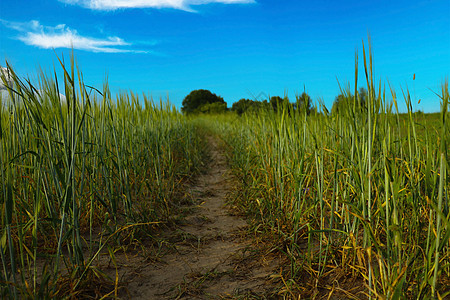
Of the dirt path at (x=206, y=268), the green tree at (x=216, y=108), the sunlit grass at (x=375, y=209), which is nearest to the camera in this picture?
the sunlit grass at (x=375, y=209)

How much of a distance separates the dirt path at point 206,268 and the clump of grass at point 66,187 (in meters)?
0.24

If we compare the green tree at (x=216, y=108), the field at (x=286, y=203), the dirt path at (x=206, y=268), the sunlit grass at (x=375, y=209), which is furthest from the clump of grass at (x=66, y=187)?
the green tree at (x=216, y=108)

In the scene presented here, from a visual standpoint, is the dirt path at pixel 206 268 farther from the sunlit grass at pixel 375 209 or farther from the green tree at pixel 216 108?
the green tree at pixel 216 108

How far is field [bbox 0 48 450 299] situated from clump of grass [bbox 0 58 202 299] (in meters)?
0.01

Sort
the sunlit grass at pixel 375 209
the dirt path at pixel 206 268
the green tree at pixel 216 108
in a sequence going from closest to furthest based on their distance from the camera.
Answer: the sunlit grass at pixel 375 209 < the dirt path at pixel 206 268 < the green tree at pixel 216 108

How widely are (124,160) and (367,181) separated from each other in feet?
5.07

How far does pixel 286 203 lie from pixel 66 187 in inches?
49.7

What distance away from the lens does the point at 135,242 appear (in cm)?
191

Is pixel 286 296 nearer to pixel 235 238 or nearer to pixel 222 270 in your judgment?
pixel 222 270

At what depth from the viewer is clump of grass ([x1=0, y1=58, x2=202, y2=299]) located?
3.86ft

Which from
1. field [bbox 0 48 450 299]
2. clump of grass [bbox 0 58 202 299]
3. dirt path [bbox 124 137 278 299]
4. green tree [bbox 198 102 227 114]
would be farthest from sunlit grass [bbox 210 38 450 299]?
green tree [bbox 198 102 227 114]

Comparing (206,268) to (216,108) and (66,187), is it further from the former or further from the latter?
(216,108)

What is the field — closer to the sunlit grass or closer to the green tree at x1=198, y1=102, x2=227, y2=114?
the sunlit grass

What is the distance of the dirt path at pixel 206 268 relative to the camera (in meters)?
1.46
